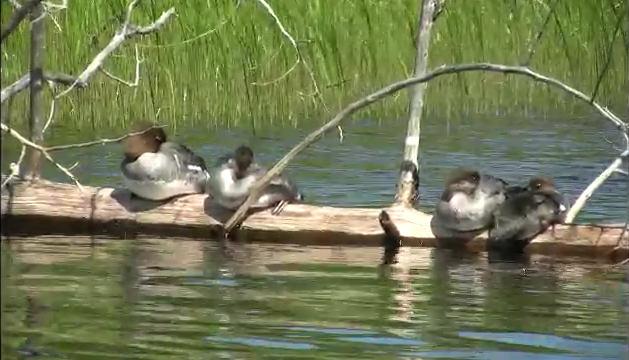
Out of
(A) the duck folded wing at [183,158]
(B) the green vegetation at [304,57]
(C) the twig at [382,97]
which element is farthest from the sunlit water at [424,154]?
(C) the twig at [382,97]

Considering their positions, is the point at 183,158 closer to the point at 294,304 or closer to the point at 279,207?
the point at 279,207

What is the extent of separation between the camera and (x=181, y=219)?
9.81 metres

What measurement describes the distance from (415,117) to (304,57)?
6071 millimetres

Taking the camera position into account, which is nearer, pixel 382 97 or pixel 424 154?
pixel 382 97

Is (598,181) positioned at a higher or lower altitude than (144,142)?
lower

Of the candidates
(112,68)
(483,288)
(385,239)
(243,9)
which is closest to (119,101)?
(112,68)

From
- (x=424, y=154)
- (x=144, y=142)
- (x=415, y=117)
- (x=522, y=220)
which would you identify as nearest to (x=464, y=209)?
(x=522, y=220)

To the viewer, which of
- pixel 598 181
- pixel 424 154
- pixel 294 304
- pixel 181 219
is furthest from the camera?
pixel 424 154

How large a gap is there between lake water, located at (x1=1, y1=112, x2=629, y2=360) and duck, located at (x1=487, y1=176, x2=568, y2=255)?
0.55ft

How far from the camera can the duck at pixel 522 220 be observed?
904 centimetres

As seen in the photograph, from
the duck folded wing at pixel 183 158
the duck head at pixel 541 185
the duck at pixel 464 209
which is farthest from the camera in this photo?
the duck folded wing at pixel 183 158

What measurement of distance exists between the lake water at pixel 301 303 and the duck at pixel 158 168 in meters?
0.37

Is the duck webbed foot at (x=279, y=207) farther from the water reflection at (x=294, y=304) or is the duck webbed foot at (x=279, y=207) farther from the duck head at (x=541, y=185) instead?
the duck head at (x=541, y=185)

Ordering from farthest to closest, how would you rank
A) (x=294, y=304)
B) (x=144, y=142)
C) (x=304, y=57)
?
(x=304, y=57), (x=144, y=142), (x=294, y=304)
